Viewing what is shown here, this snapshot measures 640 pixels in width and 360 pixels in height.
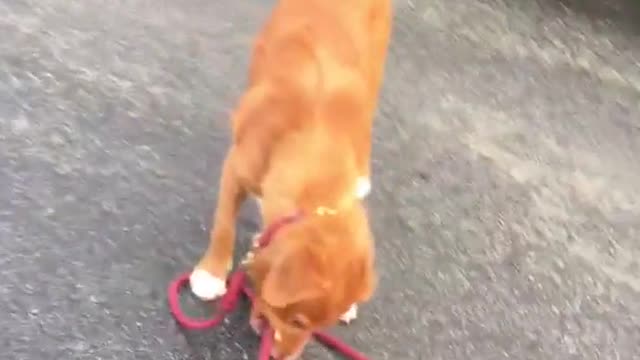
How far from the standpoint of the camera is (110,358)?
162 centimetres

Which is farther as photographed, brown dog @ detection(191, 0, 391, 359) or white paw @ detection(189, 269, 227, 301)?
white paw @ detection(189, 269, 227, 301)

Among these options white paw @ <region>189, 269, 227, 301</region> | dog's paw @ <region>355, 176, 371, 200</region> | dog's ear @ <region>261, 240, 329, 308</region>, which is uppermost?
dog's ear @ <region>261, 240, 329, 308</region>

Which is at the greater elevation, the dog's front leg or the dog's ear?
the dog's ear

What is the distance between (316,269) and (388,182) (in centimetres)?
66

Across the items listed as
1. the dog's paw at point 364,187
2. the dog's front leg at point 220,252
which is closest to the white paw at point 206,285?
the dog's front leg at point 220,252

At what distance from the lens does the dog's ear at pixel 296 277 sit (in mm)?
1312

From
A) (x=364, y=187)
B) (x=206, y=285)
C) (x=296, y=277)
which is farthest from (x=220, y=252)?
(x=296, y=277)

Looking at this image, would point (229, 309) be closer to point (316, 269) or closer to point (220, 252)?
point (220, 252)

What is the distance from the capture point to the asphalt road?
1.70 metres

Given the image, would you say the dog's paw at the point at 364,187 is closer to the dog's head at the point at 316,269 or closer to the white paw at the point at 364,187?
the white paw at the point at 364,187

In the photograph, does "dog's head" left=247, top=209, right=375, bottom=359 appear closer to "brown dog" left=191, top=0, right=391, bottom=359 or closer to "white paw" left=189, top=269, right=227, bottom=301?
"brown dog" left=191, top=0, right=391, bottom=359

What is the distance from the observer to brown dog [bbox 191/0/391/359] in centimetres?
134

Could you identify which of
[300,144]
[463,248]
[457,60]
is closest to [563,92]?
[457,60]

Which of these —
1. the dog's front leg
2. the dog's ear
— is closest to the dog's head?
the dog's ear
